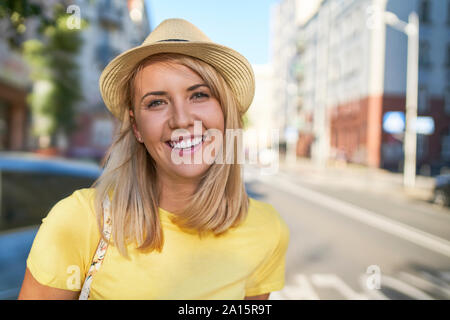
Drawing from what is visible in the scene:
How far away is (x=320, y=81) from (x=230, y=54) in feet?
6.20

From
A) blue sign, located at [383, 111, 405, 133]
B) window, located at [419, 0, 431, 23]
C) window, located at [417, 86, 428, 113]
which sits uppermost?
window, located at [419, 0, 431, 23]

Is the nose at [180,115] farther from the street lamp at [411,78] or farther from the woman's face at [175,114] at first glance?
the street lamp at [411,78]

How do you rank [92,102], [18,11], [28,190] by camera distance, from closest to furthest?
[18,11]
[28,190]
[92,102]

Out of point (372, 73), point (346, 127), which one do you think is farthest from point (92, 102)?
point (372, 73)

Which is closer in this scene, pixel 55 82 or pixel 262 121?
pixel 262 121

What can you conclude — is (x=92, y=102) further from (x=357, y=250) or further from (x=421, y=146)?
(x=421, y=146)

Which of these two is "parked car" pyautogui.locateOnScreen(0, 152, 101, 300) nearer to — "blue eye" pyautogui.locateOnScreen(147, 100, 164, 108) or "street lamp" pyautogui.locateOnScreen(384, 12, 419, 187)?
"blue eye" pyautogui.locateOnScreen(147, 100, 164, 108)

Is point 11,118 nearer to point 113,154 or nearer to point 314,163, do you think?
point 314,163

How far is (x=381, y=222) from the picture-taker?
22.5ft

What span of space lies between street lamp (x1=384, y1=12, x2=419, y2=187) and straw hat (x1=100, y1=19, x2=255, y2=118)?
990 millimetres

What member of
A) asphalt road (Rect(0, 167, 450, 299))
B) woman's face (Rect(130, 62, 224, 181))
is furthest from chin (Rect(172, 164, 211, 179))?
asphalt road (Rect(0, 167, 450, 299))

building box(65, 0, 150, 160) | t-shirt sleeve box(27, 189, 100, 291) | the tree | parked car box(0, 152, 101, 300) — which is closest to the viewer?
t-shirt sleeve box(27, 189, 100, 291)

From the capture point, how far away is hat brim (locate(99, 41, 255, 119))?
115 cm

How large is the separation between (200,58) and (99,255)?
2.41 feet
